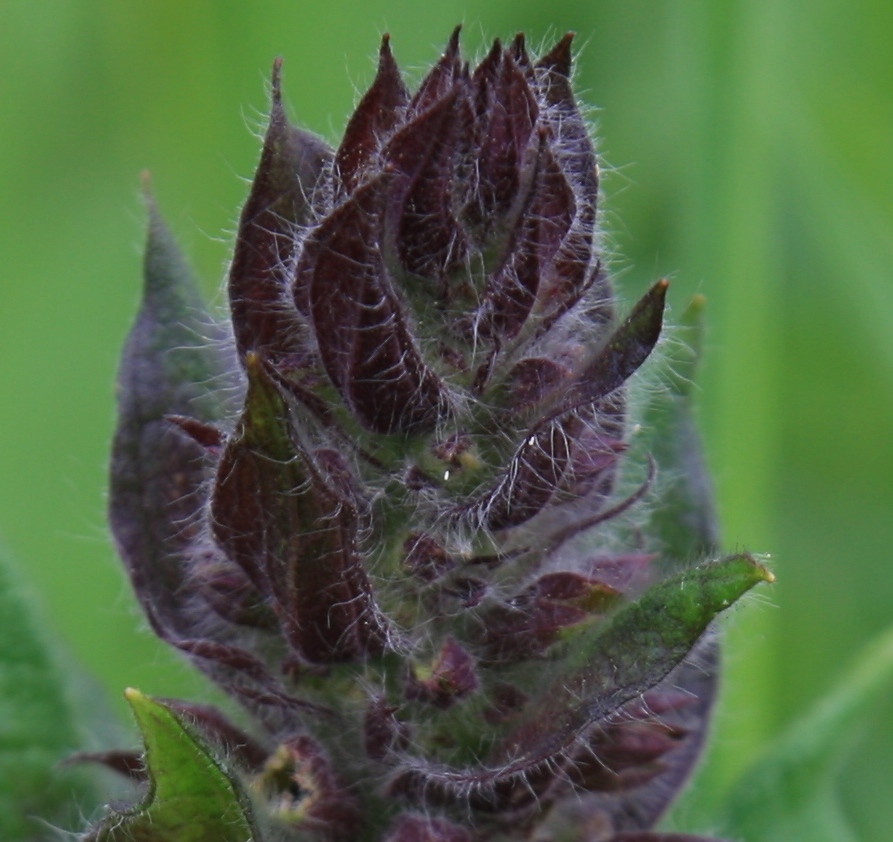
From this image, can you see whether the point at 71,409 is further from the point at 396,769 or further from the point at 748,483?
the point at 396,769

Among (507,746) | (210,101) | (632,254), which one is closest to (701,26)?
(632,254)

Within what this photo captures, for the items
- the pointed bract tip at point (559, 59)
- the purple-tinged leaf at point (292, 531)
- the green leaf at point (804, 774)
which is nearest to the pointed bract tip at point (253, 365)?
the purple-tinged leaf at point (292, 531)

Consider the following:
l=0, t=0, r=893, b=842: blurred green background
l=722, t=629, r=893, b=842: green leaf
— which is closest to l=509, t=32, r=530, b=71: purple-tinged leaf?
l=722, t=629, r=893, b=842: green leaf

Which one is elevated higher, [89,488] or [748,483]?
[748,483]

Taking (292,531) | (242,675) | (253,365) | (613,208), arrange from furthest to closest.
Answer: (613,208) < (242,675) < (292,531) < (253,365)

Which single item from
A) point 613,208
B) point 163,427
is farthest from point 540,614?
point 613,208

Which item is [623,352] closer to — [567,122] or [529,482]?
[529,482]
